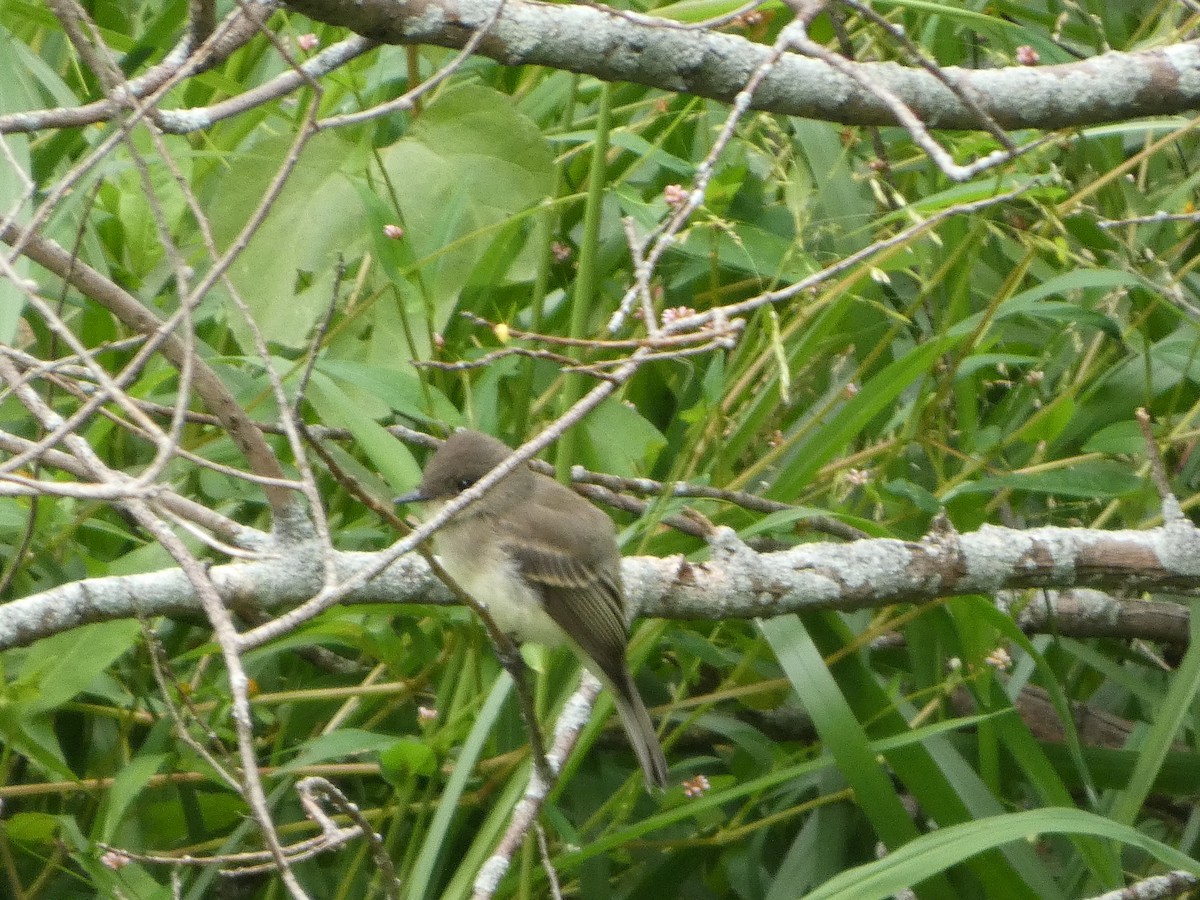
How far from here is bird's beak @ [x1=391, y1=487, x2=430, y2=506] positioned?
109 inches

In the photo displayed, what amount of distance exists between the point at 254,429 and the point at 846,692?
1.30m

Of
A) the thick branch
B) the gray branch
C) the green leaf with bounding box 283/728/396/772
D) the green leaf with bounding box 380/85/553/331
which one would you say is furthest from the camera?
the green leaf with bounding box 380/85/553/331

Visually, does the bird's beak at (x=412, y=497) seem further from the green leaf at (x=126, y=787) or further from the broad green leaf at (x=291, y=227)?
the green leaf at (x=126, y=787)

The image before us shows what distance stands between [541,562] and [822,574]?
0.79 m

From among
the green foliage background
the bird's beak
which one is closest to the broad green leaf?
the green foliage background

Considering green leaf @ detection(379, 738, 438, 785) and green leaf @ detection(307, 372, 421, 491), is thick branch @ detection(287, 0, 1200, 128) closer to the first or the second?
green leaf @ detection(307, 372, 421, 491)

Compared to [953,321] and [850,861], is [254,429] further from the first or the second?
[850,861]

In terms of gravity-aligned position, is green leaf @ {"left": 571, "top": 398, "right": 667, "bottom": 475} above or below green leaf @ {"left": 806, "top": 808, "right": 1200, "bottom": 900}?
above

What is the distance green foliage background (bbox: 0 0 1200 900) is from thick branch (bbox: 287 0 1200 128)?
163mm

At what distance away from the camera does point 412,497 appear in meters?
2.81

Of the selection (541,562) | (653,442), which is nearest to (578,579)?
(541,562)

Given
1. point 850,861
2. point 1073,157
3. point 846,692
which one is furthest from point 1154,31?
point 850,861

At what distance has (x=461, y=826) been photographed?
3035 mm

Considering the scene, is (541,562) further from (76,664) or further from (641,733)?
(76,664)
